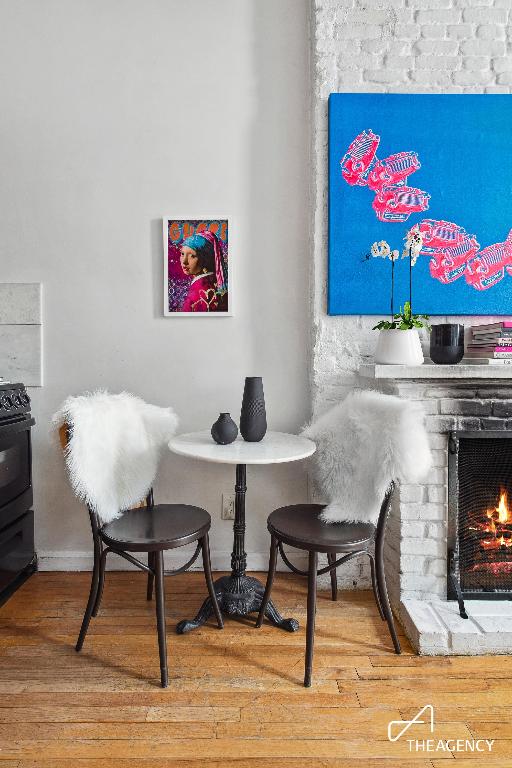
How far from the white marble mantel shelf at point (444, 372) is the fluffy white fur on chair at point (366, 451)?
142 mm

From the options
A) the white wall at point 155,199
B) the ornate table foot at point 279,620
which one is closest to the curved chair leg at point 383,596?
the ornate table foot at point 279,620

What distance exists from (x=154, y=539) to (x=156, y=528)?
4.4 inches

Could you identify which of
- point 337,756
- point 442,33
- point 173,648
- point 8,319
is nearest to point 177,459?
point 173,648

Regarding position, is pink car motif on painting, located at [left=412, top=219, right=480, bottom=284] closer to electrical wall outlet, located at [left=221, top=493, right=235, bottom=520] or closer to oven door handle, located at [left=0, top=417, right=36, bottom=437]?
electrical wall outlet, located at [left=221, top=493, right=235, bottom=520]

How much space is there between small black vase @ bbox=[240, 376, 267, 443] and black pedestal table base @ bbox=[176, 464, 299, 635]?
150 millimetres

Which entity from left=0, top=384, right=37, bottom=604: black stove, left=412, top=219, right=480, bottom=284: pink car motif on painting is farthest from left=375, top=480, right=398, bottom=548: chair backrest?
left=0, top=384, right=37, bottom=604: black stove

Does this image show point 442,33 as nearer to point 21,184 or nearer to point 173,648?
point 21,184

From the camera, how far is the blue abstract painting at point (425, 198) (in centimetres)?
240

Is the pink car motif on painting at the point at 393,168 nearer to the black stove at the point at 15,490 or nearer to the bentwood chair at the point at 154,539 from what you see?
the bentwood chair at the point at 154,539

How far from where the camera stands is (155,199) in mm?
2557

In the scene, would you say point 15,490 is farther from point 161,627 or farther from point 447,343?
point 447,343

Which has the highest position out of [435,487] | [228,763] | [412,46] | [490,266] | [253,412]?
[412,46]

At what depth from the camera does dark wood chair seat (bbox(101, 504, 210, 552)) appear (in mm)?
1797

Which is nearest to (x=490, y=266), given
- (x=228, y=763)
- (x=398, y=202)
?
(x=398, y=202)
